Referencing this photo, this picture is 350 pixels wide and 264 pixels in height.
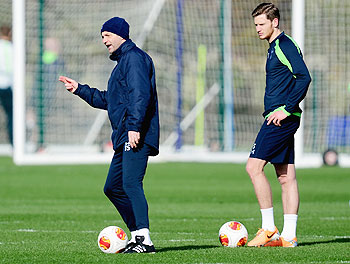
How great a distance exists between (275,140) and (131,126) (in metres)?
1.47

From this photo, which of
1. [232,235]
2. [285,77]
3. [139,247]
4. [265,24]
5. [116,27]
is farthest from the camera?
[265,24]

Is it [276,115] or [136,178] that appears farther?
[276,115]

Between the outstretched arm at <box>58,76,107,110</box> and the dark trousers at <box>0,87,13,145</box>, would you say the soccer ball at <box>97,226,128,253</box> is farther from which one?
the dark trousers at <box>0,87,13,145</box>

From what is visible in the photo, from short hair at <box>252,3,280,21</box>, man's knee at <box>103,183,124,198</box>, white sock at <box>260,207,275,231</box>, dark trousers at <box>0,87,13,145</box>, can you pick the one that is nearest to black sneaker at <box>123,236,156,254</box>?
Result: man's knee at <box>103,183,124,198</box>

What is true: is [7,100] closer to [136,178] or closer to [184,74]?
[184,74]

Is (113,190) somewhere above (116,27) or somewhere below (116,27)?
below

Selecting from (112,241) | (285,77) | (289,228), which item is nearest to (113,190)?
(112,241)

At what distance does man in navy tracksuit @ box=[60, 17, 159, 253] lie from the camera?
7465mm

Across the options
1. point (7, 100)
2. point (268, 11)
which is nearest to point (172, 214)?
point (268, 11)

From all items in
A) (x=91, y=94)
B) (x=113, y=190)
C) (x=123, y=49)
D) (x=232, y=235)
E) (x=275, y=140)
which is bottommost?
(x=232, y=235)

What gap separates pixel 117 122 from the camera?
7691 millimetres

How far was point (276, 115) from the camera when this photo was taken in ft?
26.4

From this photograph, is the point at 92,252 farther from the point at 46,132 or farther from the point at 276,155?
the point at 46,132

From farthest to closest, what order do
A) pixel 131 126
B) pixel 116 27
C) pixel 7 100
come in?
pixel 7 100 → pixel 116 27 → pixel 131 126
